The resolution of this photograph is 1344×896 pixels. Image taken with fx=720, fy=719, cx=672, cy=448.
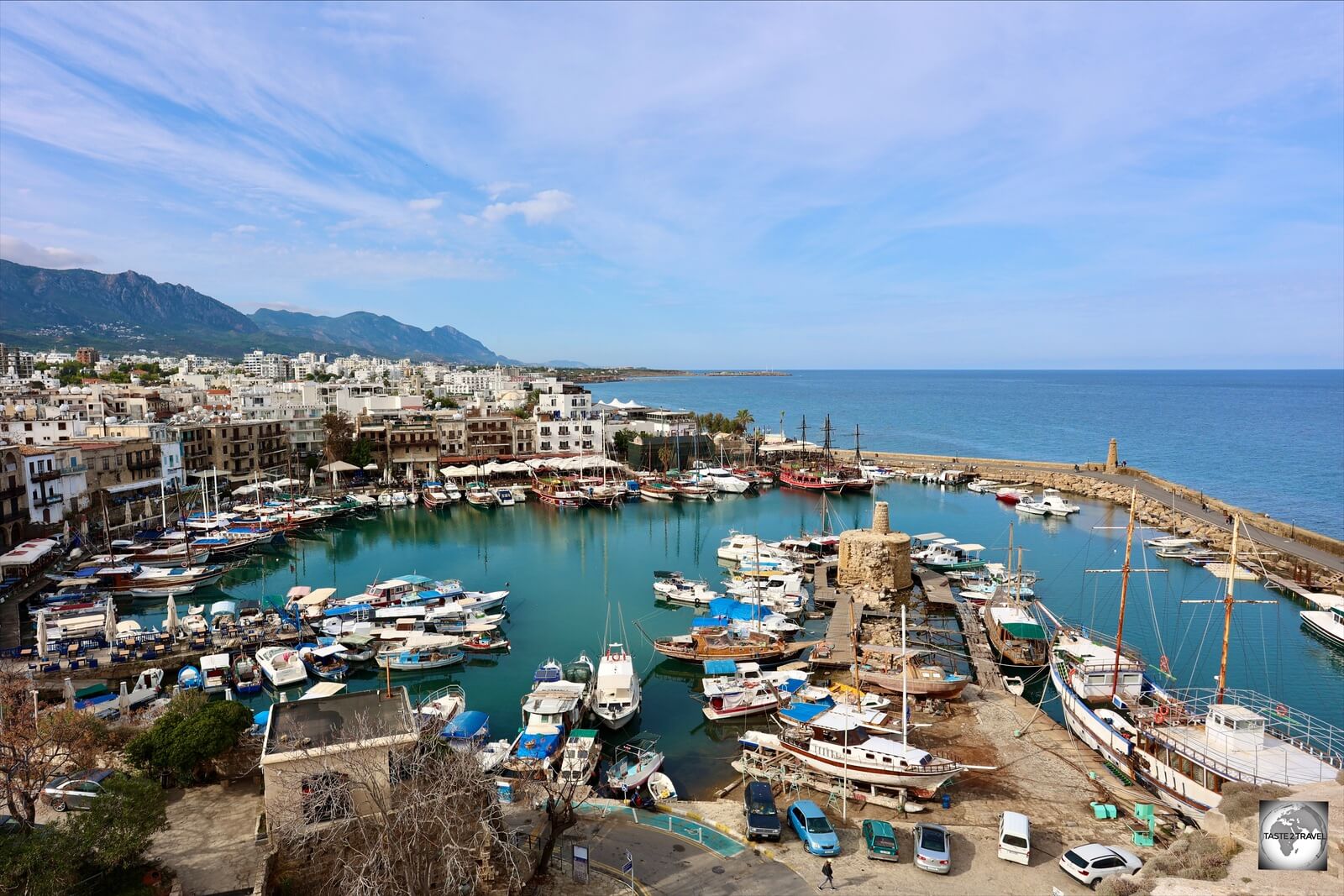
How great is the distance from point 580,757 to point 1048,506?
4535 cm

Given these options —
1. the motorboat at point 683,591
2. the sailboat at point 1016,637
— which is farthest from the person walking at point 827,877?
the motorboat at point 683,591

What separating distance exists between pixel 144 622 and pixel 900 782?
104 ft

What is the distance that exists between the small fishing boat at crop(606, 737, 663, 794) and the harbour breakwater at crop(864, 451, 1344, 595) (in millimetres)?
16737

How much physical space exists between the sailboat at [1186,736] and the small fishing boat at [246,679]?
1007 inches

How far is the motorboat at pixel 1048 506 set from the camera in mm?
51625

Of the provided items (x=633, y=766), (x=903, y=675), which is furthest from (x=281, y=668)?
(x=903, y=675)

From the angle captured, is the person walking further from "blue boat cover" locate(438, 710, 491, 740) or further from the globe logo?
"blue boat cover" locate(438, 710, 491, 740)

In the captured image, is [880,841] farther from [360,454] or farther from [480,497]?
[360,454]

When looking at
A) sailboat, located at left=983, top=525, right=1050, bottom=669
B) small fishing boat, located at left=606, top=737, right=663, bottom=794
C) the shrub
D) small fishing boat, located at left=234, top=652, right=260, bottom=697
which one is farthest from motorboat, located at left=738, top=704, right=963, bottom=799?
small fishing boat, located at left=234, top=652, right=260, bottom=697

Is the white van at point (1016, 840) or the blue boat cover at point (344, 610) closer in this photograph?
the white van at point (1016, 840)

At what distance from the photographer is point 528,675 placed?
992 inches

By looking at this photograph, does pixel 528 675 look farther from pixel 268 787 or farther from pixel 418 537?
pixel 418 537

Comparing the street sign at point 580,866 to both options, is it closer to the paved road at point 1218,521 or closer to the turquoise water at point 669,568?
the turquoise water at point 669,568

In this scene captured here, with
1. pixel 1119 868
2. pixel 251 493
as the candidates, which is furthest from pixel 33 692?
Result: pixel 251 493
